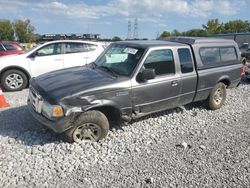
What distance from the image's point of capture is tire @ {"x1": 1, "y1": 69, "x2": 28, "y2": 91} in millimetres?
8469

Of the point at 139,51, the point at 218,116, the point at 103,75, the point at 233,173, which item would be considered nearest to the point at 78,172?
the point at 103,75

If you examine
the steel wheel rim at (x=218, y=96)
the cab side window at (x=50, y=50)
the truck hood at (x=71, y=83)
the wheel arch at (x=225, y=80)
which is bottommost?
the steel wheel rim at (x=218, y=96)

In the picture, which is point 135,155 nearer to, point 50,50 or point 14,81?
point 14,81

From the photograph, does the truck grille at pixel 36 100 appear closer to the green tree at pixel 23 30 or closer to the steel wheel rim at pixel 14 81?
the steel wheel rim at pixel 14 81

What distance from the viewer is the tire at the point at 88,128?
4551 millimetres

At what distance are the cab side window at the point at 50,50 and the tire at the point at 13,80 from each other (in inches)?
36.4

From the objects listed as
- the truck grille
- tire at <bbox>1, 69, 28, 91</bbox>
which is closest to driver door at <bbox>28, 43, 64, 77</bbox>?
tire at <bbox>1, 69, 28, 91</bbox>

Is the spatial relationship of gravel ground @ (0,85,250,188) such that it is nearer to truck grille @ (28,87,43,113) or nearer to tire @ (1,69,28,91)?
truck grille @ (28,87,43,113)

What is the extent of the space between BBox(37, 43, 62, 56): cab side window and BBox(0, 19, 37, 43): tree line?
2514 inches

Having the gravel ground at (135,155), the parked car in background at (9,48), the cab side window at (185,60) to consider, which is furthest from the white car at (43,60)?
the parked car in background at (9,48)

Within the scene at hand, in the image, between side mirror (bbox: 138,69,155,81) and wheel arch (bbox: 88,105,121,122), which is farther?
side mirror (bbox: 138,69,155,81)

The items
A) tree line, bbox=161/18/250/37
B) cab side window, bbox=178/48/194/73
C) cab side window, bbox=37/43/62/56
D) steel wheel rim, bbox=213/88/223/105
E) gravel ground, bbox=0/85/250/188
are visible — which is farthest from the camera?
tree line, bbox=161/18/250/37

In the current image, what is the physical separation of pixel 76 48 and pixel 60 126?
5.68 metres

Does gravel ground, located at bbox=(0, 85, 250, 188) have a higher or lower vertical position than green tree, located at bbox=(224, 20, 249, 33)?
lower
